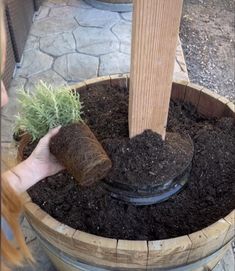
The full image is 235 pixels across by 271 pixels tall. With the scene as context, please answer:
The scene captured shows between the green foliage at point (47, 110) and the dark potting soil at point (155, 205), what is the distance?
0.45ft

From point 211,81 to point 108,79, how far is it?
1237 mm

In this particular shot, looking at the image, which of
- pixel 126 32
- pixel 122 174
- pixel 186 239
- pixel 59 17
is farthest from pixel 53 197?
pixel 59 17

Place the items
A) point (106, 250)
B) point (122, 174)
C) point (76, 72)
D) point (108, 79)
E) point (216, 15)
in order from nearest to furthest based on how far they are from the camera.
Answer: point (106, 250) < point (122, 174) < point (108, 79) < point (76, 72) < point (216, 15)

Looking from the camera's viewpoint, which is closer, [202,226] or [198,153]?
[202,226]

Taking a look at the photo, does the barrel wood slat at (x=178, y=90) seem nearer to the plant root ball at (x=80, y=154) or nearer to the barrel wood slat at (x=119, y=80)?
the barrel wood slat at (x=119, y=80)

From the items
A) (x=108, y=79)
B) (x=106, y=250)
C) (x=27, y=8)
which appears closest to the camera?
(x=106, y=250)

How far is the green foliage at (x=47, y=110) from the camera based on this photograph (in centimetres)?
108

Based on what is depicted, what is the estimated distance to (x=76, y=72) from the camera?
96.8 inches

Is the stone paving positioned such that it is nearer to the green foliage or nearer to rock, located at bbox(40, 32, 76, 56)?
rock, located at bbox(40, 32, 76, 56)

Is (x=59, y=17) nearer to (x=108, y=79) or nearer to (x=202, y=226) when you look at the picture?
(x=108, y=79)

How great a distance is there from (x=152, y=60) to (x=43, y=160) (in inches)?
15.2

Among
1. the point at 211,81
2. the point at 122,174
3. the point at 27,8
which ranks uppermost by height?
A: the point at 122,174

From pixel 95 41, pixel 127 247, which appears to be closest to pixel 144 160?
pixel 127 247

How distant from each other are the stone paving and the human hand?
944mm
